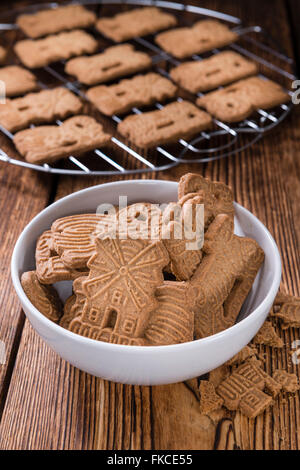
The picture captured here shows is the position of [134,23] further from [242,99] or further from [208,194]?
[208,194]

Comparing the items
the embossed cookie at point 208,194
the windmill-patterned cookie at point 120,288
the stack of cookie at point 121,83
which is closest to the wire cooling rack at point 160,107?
the stack of cookie at point 121,83

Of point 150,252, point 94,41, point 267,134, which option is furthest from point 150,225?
point 94,41

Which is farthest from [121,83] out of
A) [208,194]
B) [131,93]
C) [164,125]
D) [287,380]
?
[287,380]

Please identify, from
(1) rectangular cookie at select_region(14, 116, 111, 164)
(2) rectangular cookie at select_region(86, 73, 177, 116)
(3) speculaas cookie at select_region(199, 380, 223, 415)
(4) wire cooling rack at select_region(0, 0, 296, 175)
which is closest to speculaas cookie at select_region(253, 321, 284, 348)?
(3) speculaas cookie at select_region(199, 380, 223, 415)

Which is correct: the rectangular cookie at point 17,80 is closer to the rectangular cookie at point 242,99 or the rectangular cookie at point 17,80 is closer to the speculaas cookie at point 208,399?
the rectangular cookie at point 242,99

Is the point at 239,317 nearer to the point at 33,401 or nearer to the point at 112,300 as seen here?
the point at 112,300

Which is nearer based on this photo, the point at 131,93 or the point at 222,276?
the point at 222,276
